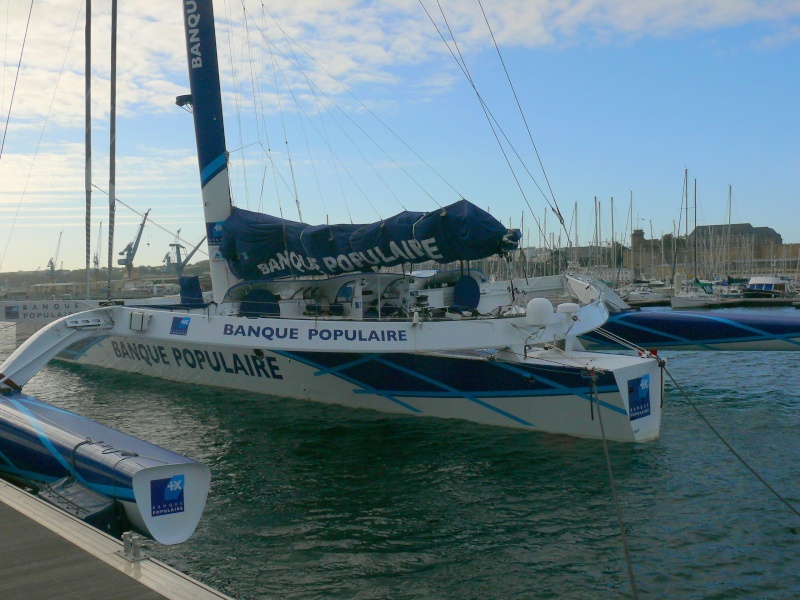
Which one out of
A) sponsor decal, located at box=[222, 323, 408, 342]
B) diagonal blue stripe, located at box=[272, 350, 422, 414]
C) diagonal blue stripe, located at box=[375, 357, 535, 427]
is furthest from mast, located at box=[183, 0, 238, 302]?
diagonal blue stripe, located at box=[375, 357, 535, 427]

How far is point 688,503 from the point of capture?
7832 mm

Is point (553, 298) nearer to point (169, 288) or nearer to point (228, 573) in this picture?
point (228, 573)

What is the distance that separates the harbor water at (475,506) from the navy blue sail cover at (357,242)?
2452 mm

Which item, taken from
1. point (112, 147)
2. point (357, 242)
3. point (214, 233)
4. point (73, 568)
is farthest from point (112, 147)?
point (73, 568)

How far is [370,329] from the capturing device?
10.1 metres

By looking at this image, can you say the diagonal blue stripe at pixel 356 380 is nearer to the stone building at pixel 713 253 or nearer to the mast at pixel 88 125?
the mast at pixel 88 125

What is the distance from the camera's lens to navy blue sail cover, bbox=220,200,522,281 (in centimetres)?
1059

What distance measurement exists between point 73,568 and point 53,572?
0.12 meters

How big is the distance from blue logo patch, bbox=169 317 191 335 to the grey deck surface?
5.78 m

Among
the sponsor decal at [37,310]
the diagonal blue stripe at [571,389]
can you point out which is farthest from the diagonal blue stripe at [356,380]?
the sponsor decal at [37,310]

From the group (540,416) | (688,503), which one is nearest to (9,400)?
(540,416)

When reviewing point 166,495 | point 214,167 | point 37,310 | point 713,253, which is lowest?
point 166,495

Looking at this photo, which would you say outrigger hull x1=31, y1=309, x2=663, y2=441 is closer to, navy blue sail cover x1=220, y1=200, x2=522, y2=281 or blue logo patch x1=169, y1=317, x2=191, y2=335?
blue logo patch x1=169, y1=317, x2=191, y2=335

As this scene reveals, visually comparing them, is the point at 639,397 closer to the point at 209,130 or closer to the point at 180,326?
the point at 180,326
